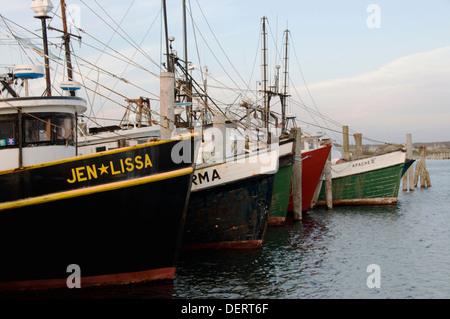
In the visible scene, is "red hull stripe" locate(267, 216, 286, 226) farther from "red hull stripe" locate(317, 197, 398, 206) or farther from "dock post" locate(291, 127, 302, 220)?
"red hull stripe" locate(317, 197, 398, 206)

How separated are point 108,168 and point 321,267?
8.19 meters

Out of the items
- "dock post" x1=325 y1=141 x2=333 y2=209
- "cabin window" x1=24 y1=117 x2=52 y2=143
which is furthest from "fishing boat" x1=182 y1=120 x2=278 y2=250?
"dock post" x1=325 y1=141 x2=333 y2=209

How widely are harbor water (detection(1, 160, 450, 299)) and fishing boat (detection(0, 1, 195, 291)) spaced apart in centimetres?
65

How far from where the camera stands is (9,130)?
41.8ft

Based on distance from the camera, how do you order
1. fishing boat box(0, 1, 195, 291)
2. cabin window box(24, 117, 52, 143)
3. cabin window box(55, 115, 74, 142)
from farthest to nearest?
cabin window box(55, 115, 74, 142) → cabin window box(24, 117, 52, 143) → fishing boat box(0, 1, 195, 291)

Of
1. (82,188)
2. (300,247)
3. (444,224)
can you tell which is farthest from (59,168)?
(444,224)

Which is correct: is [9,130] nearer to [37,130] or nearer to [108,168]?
[37,130]

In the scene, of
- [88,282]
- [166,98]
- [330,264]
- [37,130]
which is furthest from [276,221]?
[37,130]

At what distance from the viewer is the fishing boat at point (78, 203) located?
461 inches

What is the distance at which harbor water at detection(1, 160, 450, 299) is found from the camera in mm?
13406

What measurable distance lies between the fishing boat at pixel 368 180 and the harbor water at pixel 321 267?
6783 mm

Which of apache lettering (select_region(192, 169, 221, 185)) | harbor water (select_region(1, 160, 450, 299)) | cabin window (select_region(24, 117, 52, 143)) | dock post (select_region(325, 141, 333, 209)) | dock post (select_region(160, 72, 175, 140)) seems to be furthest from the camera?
dock post (select_region(325, 141, 333, 209))

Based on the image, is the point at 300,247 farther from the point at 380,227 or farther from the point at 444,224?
the point at 444,224

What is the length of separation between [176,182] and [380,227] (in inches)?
586
